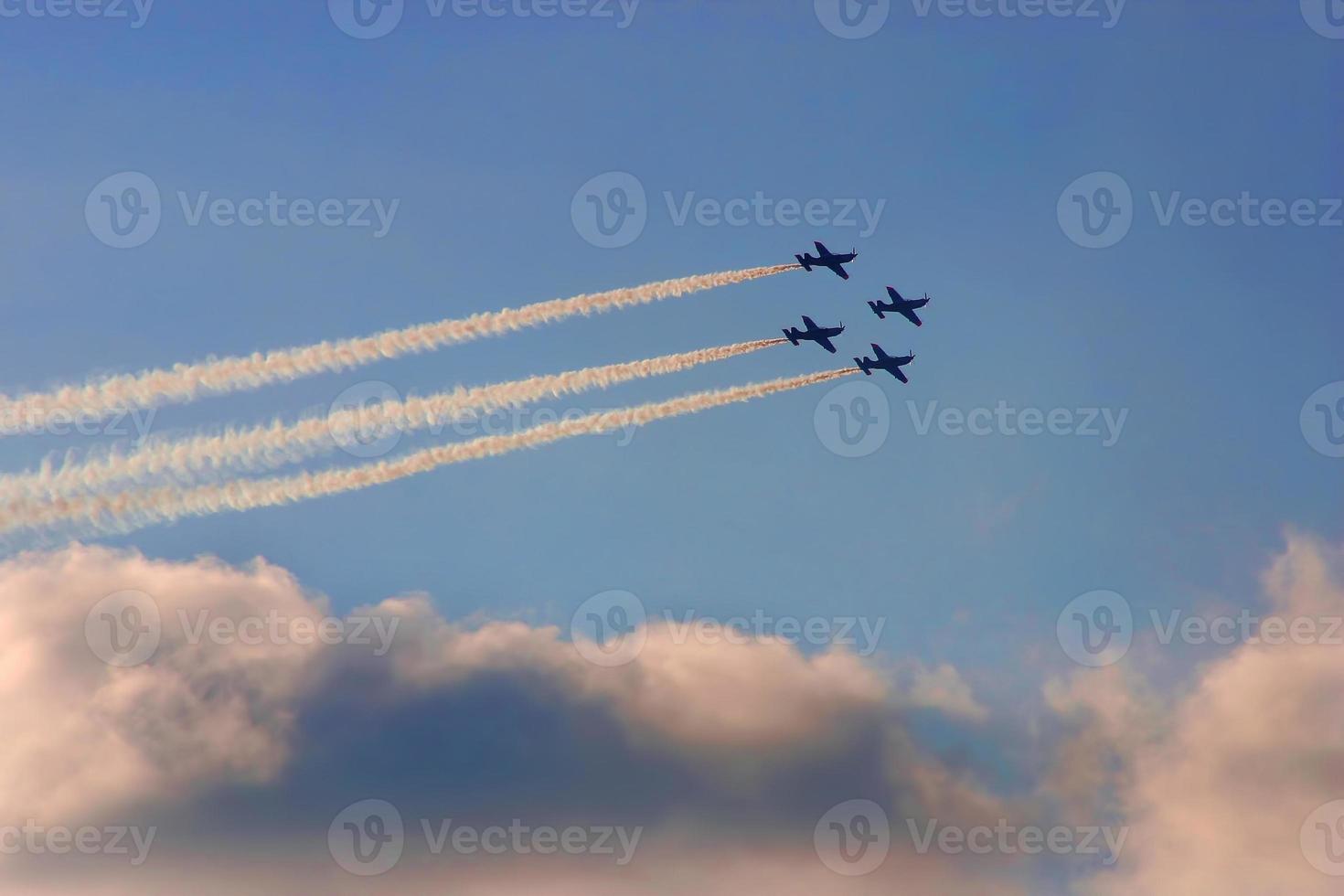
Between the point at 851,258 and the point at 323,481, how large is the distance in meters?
47.9

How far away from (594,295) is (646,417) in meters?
9.69

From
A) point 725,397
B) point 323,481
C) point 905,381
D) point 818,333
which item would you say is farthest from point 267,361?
point 905,381

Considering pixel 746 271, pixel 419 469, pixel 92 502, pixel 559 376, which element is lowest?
pixel 92 502

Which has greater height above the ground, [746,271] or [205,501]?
[746,271]

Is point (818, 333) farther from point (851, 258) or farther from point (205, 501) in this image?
point (205, 501)

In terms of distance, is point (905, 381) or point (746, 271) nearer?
point (746, 271)

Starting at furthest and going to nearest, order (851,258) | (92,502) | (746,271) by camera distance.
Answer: (851,258) → (746,271) → (92,502)

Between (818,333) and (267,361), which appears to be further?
(818,333)

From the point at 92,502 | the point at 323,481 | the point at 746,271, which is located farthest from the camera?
the point at 746,271

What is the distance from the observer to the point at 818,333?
435 feet

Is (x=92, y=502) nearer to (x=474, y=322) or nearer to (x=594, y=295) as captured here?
(x=474, y=322)

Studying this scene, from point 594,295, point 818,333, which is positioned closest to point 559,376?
point 594,295

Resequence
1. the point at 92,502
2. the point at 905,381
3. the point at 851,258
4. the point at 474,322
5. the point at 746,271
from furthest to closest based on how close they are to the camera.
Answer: the point at 905,381
the point at 851,258
the point at 746,271
the point at 474,322
the point at 92,502

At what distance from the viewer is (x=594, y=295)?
396 feet
